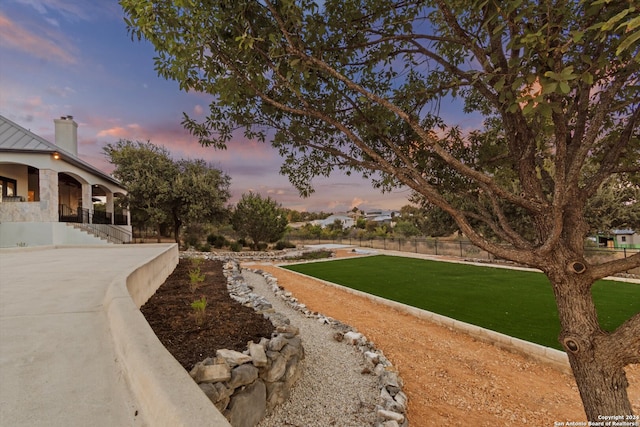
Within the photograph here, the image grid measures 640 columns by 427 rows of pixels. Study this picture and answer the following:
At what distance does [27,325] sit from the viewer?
308cm

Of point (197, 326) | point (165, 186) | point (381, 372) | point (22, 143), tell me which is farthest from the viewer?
point (165, 186)

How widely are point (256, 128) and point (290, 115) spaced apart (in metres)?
0.63

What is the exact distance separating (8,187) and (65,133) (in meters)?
4.92

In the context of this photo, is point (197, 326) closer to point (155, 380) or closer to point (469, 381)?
point (155, 380)

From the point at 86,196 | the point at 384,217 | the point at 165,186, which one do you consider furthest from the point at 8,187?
the point at 384,217

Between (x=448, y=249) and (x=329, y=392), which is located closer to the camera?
(x=329, y=392)

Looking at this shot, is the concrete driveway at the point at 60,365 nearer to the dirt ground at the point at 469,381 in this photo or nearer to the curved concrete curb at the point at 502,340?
the dirt ground at the point at 469,381

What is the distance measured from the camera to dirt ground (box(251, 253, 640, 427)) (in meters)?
3.85

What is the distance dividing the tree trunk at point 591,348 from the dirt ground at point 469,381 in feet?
5.76

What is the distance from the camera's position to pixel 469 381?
467cm

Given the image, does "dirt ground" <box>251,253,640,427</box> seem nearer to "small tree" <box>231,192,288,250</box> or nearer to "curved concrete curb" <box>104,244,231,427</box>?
"curved concrete curb" <box>104,244,231,427</box>

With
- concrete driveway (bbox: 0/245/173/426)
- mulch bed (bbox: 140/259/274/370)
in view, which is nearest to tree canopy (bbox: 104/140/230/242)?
mulch bed (bbox: 140/259/274/370)

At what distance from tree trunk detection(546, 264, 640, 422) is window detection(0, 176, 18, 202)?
2283 cm

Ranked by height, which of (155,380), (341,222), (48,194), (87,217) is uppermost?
(48,194)
